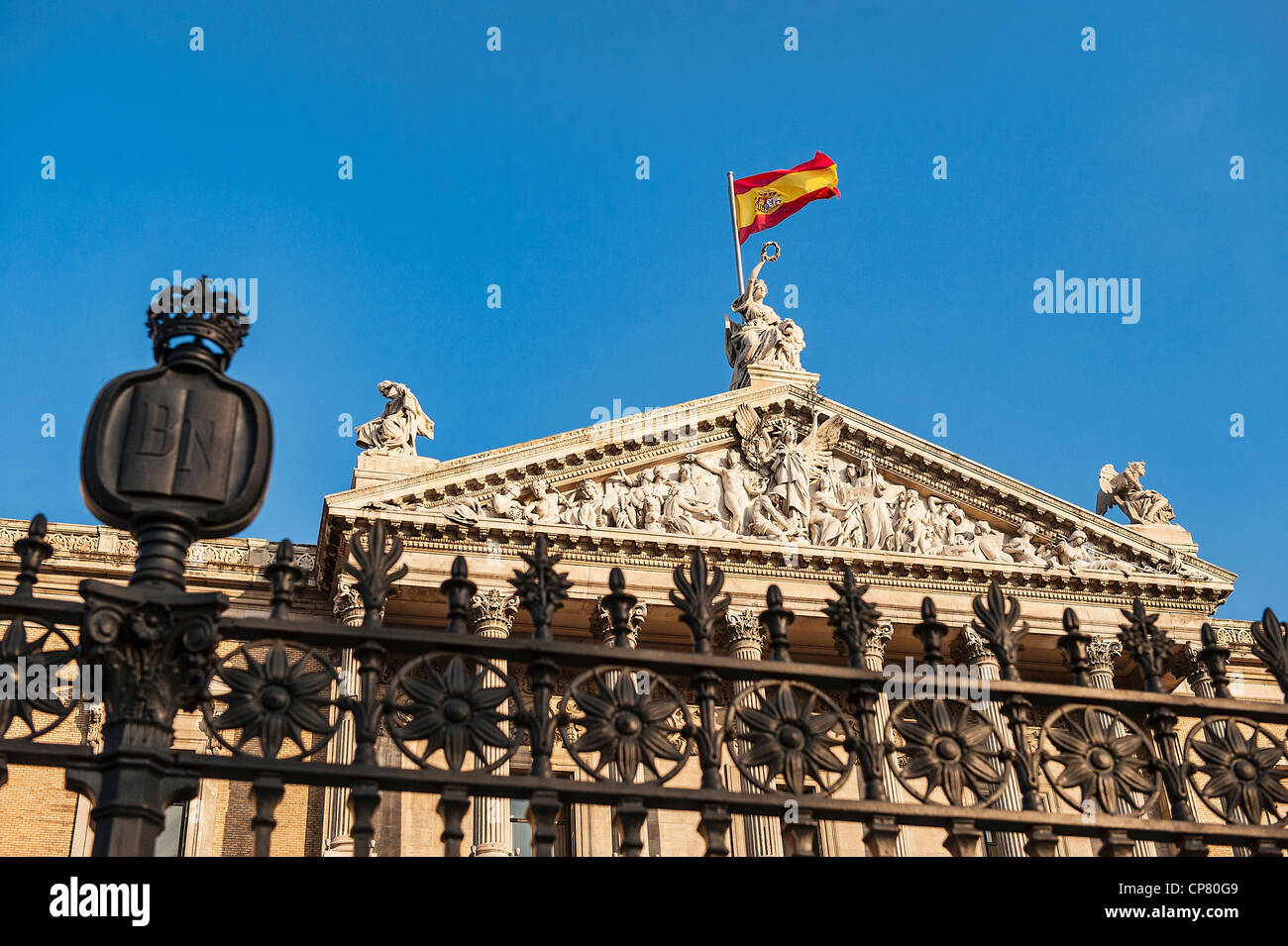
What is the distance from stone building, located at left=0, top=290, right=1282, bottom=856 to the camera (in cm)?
2259

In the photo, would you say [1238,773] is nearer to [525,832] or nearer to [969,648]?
[969,648]

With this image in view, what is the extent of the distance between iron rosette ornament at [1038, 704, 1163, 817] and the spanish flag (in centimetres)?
2702

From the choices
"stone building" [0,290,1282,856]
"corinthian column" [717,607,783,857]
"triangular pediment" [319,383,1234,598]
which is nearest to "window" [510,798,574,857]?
"stone building" [0,290,1282,856]

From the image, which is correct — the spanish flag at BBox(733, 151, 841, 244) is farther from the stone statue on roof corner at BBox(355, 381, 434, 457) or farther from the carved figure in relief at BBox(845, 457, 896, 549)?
the stone statue on roof corner at BBox(355, 381, 434, 457)

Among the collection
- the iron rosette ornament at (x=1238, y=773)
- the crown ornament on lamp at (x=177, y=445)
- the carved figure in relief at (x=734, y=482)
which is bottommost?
the iron rosette ornament at (x=1238, y=773)

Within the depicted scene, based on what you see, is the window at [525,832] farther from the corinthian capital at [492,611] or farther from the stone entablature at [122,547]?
the stone entablature at [122,547]

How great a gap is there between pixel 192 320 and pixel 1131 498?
25745mm

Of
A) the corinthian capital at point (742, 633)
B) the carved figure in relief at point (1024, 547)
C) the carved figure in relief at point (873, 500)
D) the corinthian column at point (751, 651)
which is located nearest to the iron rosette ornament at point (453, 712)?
the corinthian column at point (751, 651)

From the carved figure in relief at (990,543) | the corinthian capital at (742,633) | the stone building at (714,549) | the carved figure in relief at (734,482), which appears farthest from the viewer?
the carved figure in relief at (990,543)

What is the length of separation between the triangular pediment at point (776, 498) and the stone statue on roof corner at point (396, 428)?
4.76 feet

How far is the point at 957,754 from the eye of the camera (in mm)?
4895

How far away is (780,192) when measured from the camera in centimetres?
3166

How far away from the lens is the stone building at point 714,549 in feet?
74.1
